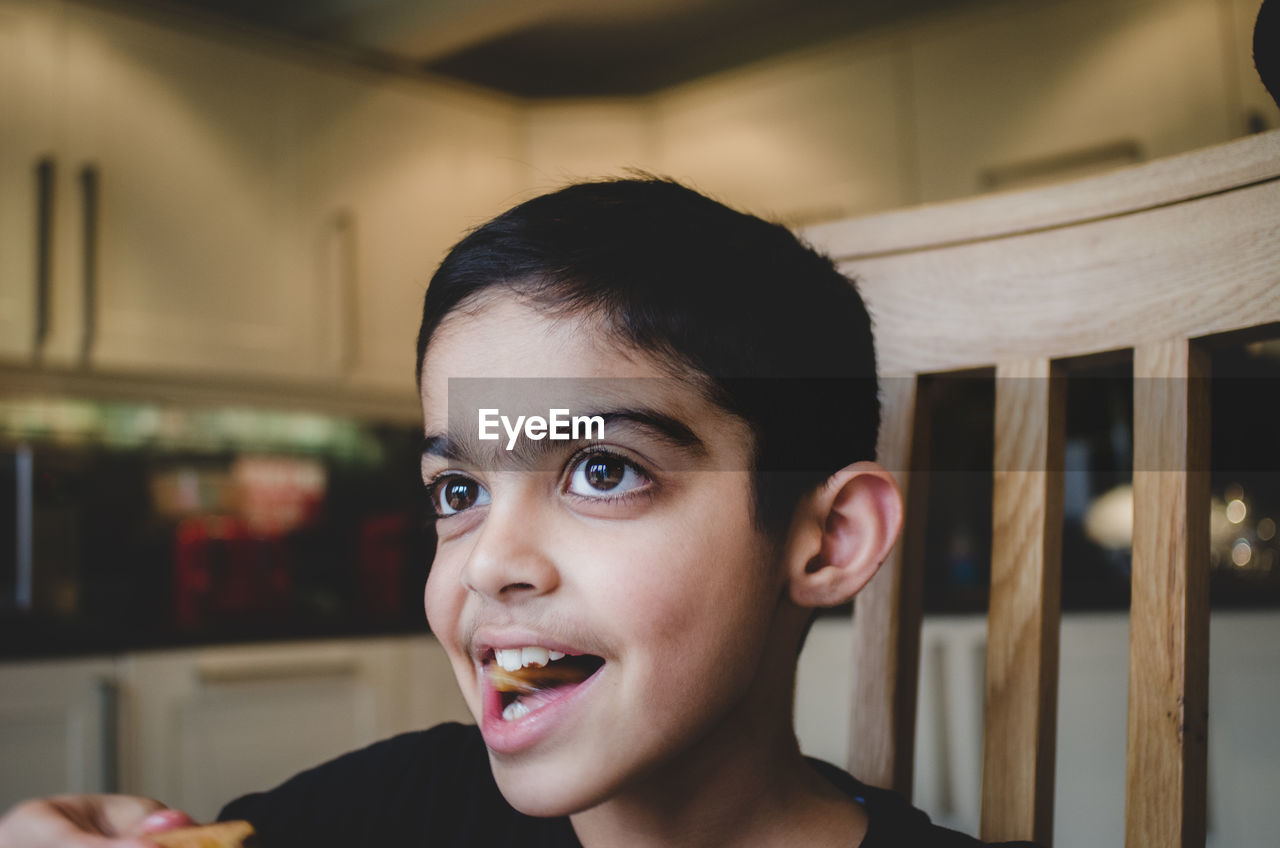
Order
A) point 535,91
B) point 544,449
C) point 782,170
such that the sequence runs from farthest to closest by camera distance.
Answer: point 535,91, point 782,170, point 544,449

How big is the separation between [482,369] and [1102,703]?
152cm

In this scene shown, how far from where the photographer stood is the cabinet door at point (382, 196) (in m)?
2.71

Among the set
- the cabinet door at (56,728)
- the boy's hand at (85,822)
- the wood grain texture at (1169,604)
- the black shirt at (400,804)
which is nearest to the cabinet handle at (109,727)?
the cabinet door at (56,728)

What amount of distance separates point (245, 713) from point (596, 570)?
187 centimetres

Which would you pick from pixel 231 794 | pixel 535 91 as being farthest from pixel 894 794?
pixel 535 91

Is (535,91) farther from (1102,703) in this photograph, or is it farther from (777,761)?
(777,761)

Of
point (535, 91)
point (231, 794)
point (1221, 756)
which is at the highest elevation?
point (535, 91)

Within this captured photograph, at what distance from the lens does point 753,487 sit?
1.93 feet

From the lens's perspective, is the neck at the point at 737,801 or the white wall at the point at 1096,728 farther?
the white wall at the point at 1096,728

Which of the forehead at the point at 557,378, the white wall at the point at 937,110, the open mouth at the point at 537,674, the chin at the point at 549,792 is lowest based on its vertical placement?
the chin at the point at 549,792

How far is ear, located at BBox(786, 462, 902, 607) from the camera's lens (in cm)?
62

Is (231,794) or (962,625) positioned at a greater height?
(962,625)

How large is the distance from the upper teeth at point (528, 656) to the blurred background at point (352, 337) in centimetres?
146

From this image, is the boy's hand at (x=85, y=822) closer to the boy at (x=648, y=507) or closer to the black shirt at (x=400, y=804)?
the boy at (x=648, y=507)
